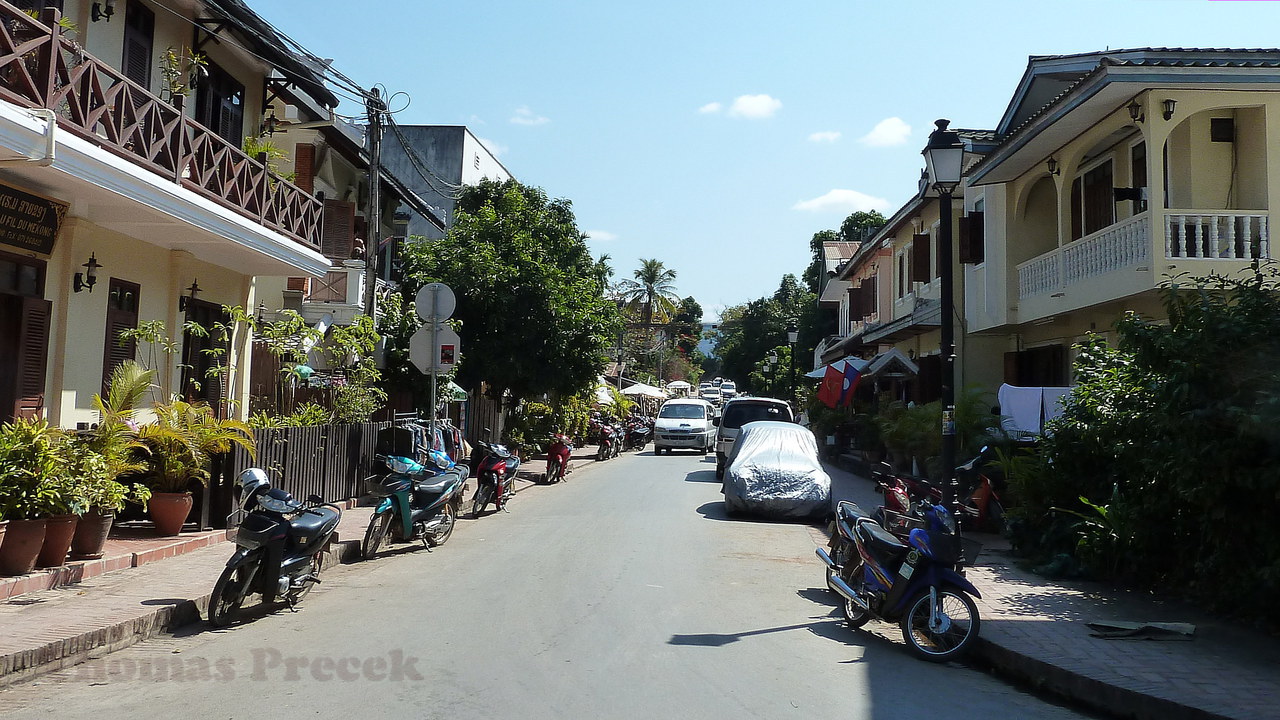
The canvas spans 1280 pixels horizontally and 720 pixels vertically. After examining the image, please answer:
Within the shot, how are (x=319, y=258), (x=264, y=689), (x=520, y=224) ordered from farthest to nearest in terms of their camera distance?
(x=520, y=224) → (x=319, y=258) → (x=264, y=689)

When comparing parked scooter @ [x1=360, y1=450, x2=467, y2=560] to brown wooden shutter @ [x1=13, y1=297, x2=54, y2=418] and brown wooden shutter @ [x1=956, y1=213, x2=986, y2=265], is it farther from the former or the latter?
brown wooden shutter @ [x1=956, y1=213, x2=986, y2=265]

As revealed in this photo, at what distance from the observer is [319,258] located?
52.7ft

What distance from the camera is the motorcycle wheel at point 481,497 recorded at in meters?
15.1

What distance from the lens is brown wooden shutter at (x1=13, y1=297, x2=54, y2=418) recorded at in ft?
35.0

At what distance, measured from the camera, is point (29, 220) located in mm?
10328

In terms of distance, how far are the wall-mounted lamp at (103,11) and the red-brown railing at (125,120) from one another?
81 centimetres

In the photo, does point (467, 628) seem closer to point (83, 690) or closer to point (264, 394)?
point (83, 690)

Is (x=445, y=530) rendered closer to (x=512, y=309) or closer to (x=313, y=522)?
(x=313, y=522)

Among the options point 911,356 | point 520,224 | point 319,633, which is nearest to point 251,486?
point 319,633

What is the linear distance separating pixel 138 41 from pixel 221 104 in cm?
252

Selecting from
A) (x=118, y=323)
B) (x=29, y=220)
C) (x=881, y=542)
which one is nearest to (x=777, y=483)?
(x=881, y=542)

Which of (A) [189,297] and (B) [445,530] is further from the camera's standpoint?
(A) [189,297]

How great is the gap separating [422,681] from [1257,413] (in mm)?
5952

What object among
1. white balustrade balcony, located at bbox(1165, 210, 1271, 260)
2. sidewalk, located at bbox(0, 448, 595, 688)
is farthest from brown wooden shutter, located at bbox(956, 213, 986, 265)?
sidewalk, located at bbox(0, 448, 595, 688)
